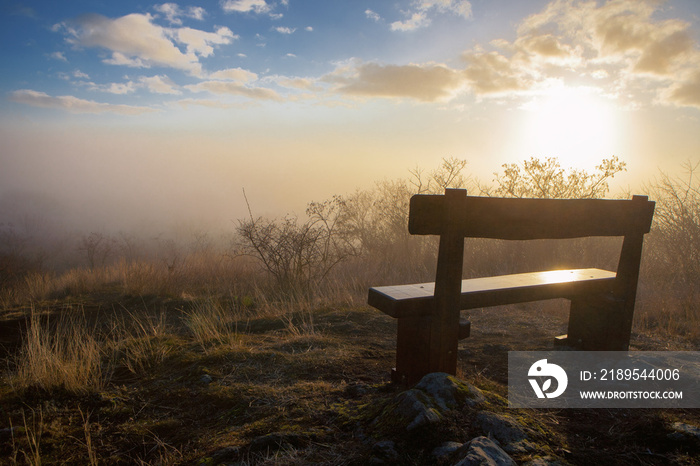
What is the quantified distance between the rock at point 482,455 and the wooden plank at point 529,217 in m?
1.12

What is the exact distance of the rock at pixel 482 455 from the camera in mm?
1572

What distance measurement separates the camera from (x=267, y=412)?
2498 millimetres

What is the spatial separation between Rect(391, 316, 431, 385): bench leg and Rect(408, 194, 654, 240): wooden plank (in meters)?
0.65

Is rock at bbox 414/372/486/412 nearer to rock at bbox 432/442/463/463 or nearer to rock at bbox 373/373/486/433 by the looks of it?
rock at bbox 373/373/486/433

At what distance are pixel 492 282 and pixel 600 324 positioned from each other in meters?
1.12

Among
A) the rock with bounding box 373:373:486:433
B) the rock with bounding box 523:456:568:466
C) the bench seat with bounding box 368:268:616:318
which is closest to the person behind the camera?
the rock with bounding box 523:456:568:466

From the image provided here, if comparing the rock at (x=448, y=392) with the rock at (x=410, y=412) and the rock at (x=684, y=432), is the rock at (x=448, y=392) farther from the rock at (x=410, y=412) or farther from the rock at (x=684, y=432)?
the rock at (x=684, y=432)

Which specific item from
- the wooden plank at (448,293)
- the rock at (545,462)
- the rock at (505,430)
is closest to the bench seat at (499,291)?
the wooden plank at (448,293)

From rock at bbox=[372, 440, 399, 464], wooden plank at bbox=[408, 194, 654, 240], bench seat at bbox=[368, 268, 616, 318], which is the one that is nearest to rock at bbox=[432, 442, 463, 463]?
rock at bbox=[372, 440, 399, 464]

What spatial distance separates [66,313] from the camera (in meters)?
6.58

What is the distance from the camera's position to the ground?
1993mm

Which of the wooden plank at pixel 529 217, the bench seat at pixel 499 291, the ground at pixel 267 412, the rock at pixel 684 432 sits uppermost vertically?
the wooden plank at pixel 529 217

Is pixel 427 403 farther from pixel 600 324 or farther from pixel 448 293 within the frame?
pixel 600 324

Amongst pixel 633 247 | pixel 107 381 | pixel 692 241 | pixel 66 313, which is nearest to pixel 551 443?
pixel 633 247
